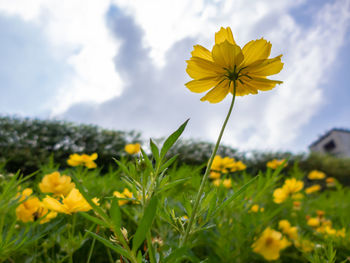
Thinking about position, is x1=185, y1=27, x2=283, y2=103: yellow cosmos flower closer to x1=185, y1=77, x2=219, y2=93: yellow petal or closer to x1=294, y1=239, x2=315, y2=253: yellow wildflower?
Answer: x1=185, y1=77, x2=219, y2=93: yellow petal

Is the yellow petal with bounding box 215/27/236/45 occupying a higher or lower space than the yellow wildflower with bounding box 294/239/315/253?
higher

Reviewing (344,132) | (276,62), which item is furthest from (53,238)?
(344,132)

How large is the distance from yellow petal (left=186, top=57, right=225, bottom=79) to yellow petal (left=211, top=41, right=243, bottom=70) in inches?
0.5

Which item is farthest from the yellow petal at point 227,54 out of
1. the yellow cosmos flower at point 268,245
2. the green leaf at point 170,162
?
→ the yellow cosmos flower at point 268,245

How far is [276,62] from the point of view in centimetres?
37

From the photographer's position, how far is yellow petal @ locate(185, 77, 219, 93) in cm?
41

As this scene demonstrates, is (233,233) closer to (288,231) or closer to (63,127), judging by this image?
(288,231)

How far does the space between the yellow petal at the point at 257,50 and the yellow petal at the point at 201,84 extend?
0.21ft

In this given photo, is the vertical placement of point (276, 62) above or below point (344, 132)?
below

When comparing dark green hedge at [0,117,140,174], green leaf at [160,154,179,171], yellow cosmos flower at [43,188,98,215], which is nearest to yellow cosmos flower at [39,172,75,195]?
yellow cosmos flower at [43,188,98,215]

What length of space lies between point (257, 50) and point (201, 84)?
0.33 feet

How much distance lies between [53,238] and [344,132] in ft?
68.2

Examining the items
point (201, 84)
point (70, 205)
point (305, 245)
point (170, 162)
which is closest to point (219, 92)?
point (201, 84)

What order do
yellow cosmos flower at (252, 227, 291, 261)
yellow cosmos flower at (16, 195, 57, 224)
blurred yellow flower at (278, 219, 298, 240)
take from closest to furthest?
1. yellow cosmos flower at (16, 195, 57, 224)
2. yellow cosmos flower at (252, 227, 291, 261)
3. blurred yellow flower at (278, 219, 298, 240)
